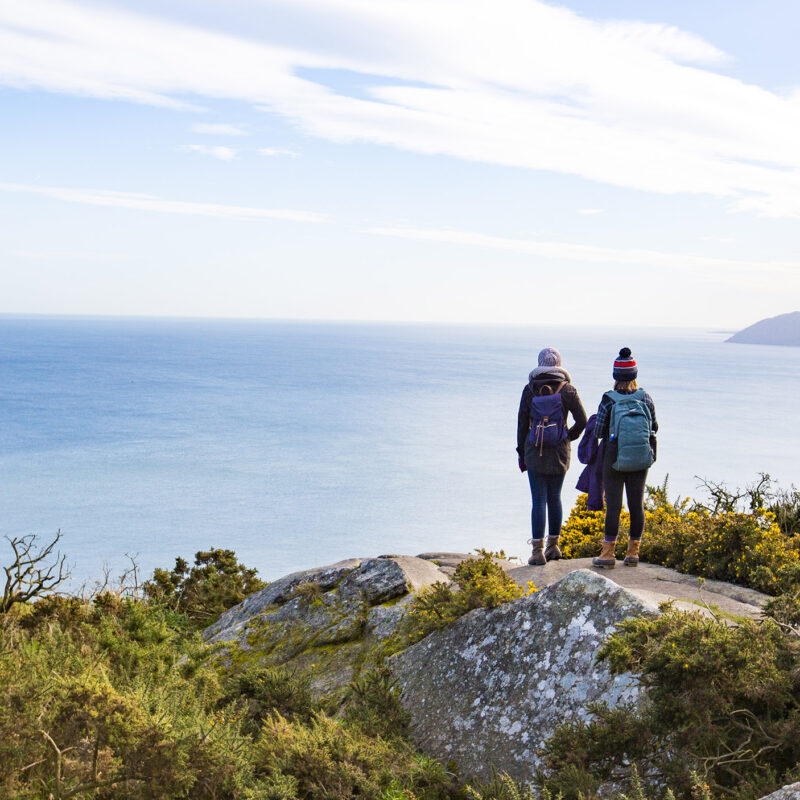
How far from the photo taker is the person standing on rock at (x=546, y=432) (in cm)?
908

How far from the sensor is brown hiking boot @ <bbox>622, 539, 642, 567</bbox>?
9.10 meters

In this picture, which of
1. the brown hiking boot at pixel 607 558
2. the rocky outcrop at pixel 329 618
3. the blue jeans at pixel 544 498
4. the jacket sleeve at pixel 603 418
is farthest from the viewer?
the blue jeans at pixel 544 498

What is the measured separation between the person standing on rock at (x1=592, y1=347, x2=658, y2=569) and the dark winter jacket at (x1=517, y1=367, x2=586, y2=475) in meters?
0.38

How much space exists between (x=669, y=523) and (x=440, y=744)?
18.5ft

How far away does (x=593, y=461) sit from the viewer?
9203mm

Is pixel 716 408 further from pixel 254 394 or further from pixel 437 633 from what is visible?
pixel 437 633

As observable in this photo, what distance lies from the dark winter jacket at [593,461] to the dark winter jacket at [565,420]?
141 millimetres

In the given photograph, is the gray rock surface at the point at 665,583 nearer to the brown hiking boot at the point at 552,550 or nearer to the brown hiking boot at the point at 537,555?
the brown hiking boot at the point at 537,555

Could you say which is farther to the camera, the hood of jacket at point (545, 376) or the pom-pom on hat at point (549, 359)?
the pom-pom on hat at point (549, 359)

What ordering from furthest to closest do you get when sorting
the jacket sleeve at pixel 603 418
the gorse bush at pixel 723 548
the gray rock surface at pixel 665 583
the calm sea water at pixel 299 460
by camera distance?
the calm sea water at pixel 299 460 < the jacket sleeve at pixel 603 418 < the gorse bush at pixel 723 548 < the gray rock surface at pixel 665 583

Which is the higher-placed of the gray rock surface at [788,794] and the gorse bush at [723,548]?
the gray rock surface at [788,794]

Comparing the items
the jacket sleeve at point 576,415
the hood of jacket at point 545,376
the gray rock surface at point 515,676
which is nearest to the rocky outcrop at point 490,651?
the gray rock surface at point 515,676

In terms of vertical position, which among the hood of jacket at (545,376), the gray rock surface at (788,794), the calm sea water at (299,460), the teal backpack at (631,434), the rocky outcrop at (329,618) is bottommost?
the calm sea water at (299,460)

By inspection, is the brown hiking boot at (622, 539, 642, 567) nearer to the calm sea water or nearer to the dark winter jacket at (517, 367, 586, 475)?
the dark winter jacket at (517, 367, 586, 475)
